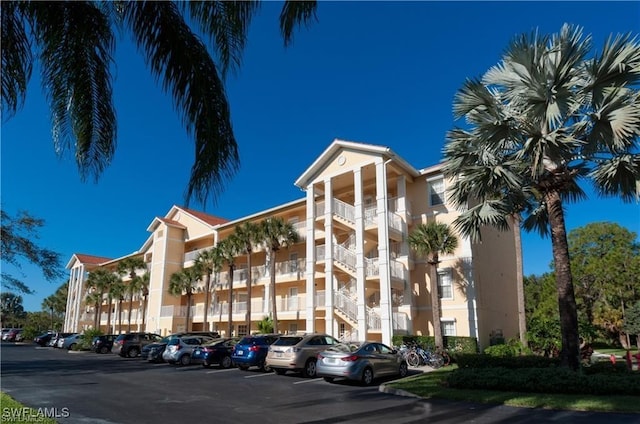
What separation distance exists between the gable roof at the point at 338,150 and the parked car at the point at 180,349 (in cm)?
1171

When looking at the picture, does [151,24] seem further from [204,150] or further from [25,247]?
[25,247]

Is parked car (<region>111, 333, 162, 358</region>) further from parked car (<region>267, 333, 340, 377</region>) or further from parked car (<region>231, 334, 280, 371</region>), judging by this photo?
parked car (<region>267, 333, 340, 377</region>)

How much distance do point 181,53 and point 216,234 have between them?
34113mm

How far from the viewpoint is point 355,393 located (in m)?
12.6

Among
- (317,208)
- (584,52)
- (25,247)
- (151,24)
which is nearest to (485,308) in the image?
(317,208)

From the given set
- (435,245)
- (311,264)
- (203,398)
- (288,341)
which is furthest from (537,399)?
(311,264)

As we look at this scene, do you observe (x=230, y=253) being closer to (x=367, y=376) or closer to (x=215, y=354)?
(x=215, y=354)

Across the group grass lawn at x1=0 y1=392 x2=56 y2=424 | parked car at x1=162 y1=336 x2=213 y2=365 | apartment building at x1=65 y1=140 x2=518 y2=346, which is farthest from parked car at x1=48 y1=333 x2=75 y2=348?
grass lawn at x1=0 y1=392 x2=56 y2=424

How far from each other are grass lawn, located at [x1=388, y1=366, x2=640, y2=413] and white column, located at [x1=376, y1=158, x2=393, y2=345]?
409 inches

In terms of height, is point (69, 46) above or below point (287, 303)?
above

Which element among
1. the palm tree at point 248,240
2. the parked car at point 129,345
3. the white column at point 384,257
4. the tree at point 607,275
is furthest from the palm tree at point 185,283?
the tree at point 607,275

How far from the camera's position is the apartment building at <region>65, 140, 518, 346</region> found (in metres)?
23.9

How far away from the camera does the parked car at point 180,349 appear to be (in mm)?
22734

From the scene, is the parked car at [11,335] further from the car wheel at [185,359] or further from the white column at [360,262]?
the white column at [360,262]
